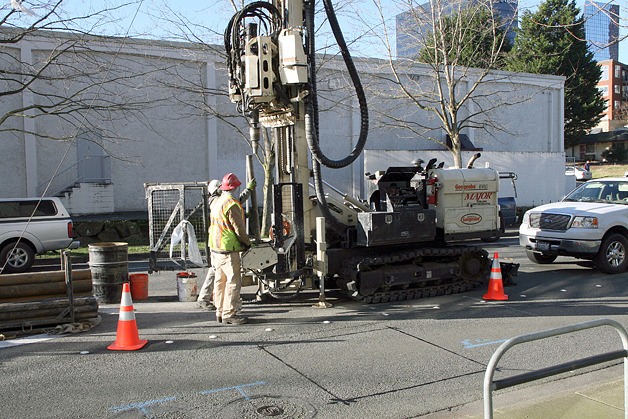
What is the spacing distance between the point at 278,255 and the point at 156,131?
15670 mm

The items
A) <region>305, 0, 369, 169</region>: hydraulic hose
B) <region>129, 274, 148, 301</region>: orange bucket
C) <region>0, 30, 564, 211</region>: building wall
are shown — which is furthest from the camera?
<region>0, 30, 564, 211</region>: building wall

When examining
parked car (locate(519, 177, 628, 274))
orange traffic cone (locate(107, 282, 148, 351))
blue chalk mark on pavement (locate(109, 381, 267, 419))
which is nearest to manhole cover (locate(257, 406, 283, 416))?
blue chalk mark on pavement (locate(109, 381, 267, 419))

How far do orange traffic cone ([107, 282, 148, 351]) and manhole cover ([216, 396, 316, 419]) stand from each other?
2089 mm

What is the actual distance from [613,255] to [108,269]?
9.40 meters

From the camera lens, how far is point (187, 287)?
31.6 feet

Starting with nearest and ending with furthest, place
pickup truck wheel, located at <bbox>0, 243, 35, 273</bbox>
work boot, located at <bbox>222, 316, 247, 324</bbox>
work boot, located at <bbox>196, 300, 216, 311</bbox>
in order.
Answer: work boot, located at <bbox>222, 316, 247, 324</bbox> < work boot, located at <bbox>196, 300, 216, 311</bbox> < pickup truck wheel, located at <bbox>0, 243, 35, 273</bbox>

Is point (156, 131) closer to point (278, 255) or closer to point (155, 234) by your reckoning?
point (155, 234)

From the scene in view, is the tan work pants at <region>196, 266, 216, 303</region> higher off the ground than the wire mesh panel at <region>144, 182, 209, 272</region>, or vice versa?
the wire mesh panel at <region>144, 182, 209, 272</region>

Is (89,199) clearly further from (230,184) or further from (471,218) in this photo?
(471,218)

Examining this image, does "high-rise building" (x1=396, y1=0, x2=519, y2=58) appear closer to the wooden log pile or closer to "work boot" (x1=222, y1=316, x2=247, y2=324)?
"work boot" (x1=222, y1=316, x2=247, y2=324)

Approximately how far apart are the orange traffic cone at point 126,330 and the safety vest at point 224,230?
1.55 m

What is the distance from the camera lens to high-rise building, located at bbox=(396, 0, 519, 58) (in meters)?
21.2

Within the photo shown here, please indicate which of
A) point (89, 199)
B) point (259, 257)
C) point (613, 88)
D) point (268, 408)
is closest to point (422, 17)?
point (89, 199)

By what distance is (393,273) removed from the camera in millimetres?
9242
